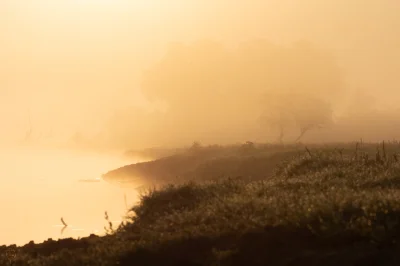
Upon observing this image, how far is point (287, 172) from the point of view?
19.7 m

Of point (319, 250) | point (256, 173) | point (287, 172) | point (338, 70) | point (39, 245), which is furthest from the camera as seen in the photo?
point (338, 70)

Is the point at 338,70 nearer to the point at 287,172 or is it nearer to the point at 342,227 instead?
the point at 287,172

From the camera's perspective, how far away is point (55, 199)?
4697 cm

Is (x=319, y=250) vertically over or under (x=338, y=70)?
under

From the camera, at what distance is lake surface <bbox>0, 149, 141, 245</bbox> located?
90.7 ft

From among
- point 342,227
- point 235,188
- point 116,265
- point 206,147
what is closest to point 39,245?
point 116,265

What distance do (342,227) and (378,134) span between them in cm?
10412

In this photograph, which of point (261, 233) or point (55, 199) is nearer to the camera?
point (261, 233)

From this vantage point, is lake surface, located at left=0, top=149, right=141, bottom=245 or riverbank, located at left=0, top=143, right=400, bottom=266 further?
lake surface, located at left=0, top=149, right=141, bottom=245

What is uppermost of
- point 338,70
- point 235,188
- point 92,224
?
point 338,70

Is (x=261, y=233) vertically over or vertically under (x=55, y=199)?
over

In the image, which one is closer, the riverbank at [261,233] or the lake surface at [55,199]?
the riverbank at [261,233]

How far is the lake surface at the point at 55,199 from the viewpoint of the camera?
27641 mm

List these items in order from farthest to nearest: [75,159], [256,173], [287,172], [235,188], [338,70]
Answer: [338,70]
[75,159]
[256,173]
[287,172]
[235,188]
